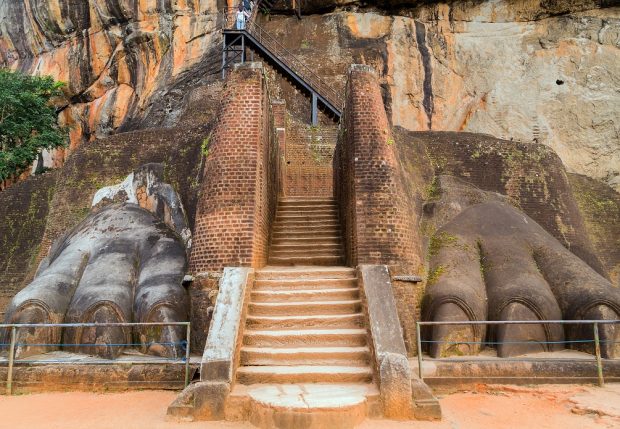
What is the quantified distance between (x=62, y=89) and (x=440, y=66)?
60.5 feet

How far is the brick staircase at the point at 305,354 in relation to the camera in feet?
17.0

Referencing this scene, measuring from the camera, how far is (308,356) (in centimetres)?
640

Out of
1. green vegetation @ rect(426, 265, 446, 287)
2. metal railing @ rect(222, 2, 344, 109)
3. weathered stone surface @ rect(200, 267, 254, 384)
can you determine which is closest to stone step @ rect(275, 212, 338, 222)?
green vegetation @ rect(426, 265, 446, 287)

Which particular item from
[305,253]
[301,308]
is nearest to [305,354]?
[301,308]

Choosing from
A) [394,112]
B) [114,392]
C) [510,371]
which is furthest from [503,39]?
[114,392]

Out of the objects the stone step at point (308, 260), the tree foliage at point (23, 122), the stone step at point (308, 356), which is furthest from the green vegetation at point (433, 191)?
the tree foliage at point (23, 122)

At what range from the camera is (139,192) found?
37.3ft

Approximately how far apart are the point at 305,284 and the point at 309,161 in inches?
347

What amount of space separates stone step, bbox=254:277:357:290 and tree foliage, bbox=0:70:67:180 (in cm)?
1750

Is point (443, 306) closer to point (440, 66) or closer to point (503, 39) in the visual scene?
point (440, 66)

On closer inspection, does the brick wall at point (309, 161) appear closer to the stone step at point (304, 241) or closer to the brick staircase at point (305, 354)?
the stone step at point (304, 241)

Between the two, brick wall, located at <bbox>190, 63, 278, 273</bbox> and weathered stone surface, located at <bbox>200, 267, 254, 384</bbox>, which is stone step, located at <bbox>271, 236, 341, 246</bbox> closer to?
brick wall, located at <bbox>190, 63, 278, 273</bbox>

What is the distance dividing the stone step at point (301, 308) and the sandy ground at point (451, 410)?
1562 millimetres

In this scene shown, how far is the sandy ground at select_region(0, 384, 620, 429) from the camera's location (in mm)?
5547
